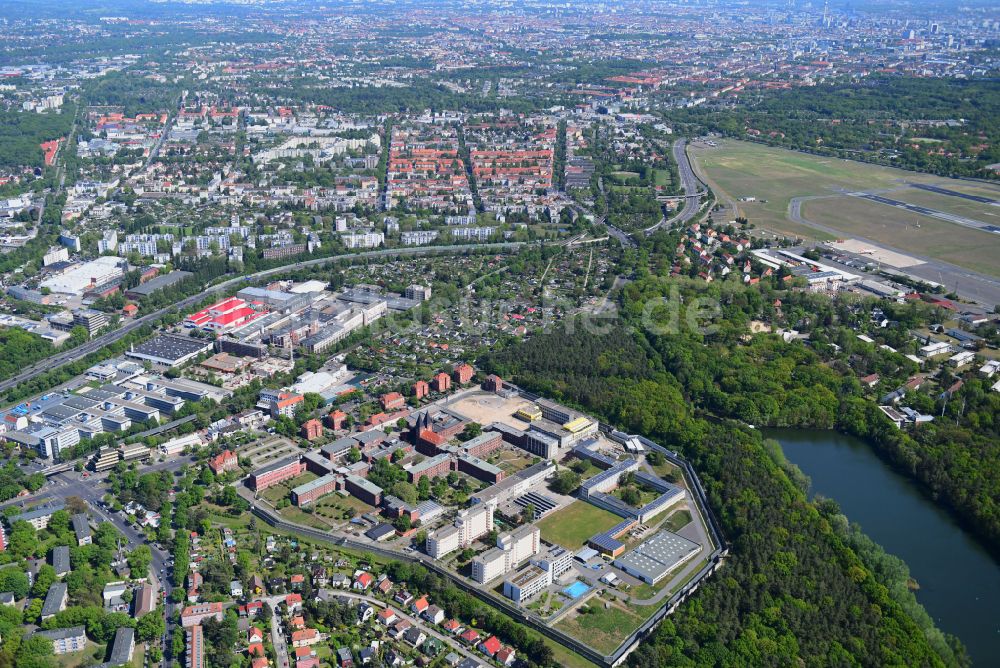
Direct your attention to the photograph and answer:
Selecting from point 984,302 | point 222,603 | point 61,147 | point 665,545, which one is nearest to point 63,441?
point 222,603

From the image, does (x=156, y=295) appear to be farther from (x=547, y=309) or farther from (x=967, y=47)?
(x=967, y=47)

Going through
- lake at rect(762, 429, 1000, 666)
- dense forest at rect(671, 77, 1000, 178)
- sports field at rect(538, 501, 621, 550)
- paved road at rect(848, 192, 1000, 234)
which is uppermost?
dense forest at rect(671, 77, 1000, 178)

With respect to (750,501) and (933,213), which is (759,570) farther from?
(933,213)

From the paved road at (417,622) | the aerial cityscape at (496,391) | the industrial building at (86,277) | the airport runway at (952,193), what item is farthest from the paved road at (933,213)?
the paved road at (417,622)

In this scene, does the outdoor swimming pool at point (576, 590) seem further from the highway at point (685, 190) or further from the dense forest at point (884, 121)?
the dense forest at point (884, 121)

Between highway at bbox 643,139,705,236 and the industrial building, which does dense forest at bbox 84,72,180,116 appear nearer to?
the industrial building

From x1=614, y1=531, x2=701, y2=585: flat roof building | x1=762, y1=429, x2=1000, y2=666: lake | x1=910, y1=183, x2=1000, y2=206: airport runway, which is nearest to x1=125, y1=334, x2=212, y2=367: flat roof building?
x1=614, y1=531, x2=701, y2=585: flat roof building
